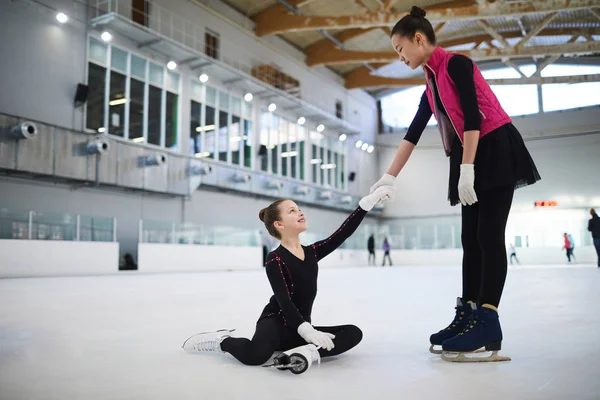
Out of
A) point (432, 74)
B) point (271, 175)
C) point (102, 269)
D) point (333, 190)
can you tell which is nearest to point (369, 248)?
point (333, 190)

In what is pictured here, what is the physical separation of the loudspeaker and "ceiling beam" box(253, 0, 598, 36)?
32.1 ft

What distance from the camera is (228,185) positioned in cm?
2617

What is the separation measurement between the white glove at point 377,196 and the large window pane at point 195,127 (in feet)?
70.9

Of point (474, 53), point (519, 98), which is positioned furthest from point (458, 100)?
point (519, 98)

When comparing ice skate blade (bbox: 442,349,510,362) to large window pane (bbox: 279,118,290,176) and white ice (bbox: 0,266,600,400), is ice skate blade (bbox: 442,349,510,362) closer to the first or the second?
white ice (bbox: 0,266,600,400)

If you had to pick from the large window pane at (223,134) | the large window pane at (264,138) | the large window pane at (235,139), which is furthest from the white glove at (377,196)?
the large window pane at (264,138)

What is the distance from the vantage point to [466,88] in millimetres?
2939

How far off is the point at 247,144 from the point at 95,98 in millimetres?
9293

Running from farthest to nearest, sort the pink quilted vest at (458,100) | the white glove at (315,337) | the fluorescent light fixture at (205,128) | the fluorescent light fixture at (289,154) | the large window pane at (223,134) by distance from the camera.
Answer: the fluorescent light fixture at (289,154) < the large window pane at (223,134) < the fluorescent light fixture at (205,128) < the pink quilted vest at (458,100) < the white glove at (315,337)

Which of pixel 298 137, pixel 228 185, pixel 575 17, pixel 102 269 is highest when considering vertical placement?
pixel 575 17

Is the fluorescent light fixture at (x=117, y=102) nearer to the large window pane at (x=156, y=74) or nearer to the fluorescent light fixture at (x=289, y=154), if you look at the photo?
the large window pane at (x=156, y=74)

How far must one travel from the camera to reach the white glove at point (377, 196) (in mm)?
3340

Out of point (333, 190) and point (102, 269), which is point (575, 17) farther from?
point (102, 269)

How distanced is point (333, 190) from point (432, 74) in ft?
104
